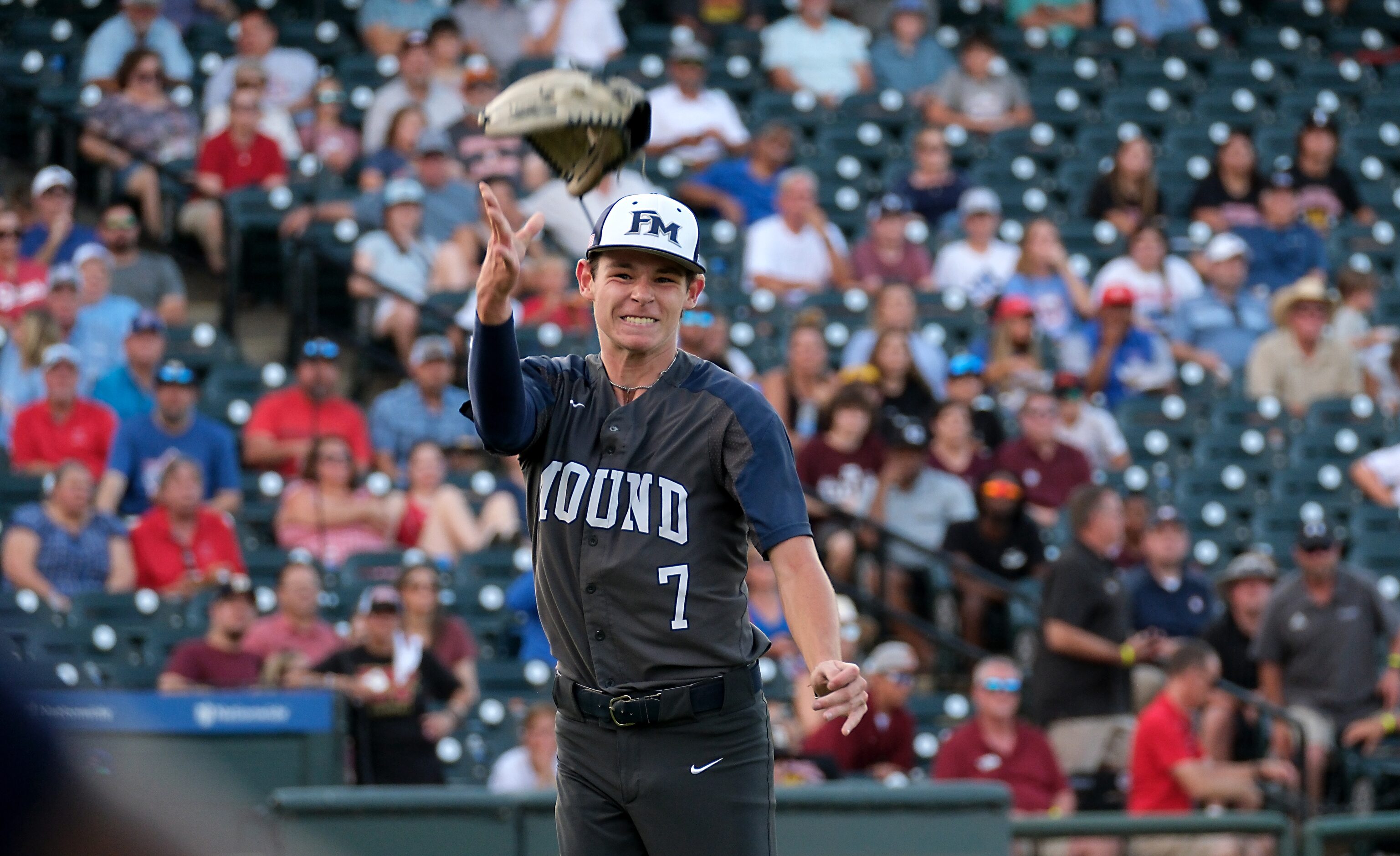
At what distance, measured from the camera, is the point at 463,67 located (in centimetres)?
1307

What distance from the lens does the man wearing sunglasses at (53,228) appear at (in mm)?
11141

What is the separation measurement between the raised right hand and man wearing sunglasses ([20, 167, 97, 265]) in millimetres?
7977

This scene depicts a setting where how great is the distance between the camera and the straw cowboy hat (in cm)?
1191

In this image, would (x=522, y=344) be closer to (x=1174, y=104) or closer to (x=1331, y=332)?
(x=1331, y=332)

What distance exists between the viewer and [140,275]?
437 inches

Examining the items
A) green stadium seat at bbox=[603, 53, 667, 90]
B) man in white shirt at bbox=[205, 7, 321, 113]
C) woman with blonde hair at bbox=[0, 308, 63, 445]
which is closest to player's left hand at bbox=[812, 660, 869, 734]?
woman with blonde hair at bbox=[0, 308, 63, 445]

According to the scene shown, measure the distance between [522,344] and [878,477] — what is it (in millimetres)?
1997

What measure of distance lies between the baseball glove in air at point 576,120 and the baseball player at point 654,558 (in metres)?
0.20

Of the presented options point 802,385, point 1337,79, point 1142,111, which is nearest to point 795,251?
point 802,385

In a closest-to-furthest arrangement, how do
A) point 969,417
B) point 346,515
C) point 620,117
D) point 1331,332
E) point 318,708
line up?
point 620,117 → point 318,708 → point 346,515 → point 969,417 → point 1331,332

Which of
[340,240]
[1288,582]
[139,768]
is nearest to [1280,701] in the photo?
[1288,582]

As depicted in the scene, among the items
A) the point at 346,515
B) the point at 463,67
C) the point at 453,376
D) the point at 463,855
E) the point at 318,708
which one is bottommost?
the point at 463,855

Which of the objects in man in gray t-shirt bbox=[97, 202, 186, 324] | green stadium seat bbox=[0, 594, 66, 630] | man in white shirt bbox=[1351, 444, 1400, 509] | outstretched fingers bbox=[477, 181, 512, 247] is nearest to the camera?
outstretched fingers bbox=[477, 181, 512, 247]

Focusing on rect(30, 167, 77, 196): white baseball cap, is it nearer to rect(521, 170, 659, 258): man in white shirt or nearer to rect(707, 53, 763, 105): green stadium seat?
rect(521, 170, 659, 258): man in white shirt
